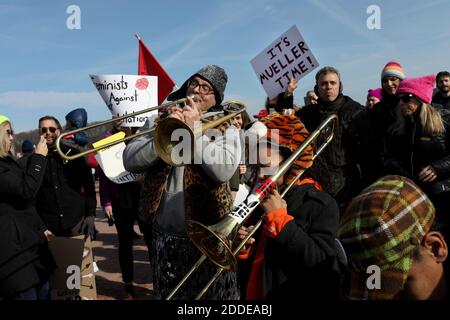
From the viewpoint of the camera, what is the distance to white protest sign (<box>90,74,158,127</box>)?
4531 mm

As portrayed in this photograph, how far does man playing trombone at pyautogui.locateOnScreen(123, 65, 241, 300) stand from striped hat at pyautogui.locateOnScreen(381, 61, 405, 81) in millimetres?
2536

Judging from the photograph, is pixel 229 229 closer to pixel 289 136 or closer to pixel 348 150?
pixel 289 136

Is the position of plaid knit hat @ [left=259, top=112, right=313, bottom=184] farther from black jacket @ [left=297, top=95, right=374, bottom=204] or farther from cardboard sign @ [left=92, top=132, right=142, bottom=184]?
cardboard sign @ [left=92, top=132, right=142, bottom=184]

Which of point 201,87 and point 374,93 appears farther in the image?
point 374,93

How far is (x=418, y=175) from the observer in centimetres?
340

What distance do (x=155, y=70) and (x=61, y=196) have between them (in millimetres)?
2690

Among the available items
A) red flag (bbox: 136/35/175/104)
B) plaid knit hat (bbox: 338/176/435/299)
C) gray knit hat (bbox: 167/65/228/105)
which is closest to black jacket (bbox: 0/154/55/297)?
gray knit hat (bbox: 167/65/228/105)

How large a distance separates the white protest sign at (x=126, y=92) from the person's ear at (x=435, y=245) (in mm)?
3648

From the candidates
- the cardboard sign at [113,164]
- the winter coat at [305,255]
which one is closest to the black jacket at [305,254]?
the winter coat at [305,255]

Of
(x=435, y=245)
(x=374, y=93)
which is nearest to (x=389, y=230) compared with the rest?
(x=435, y=245)

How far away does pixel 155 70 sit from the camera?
19.5 feet

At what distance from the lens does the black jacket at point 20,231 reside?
8.91 ft

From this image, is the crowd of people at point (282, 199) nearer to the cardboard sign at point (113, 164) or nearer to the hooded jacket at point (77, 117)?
the hooded jacket at point (77, 117)
